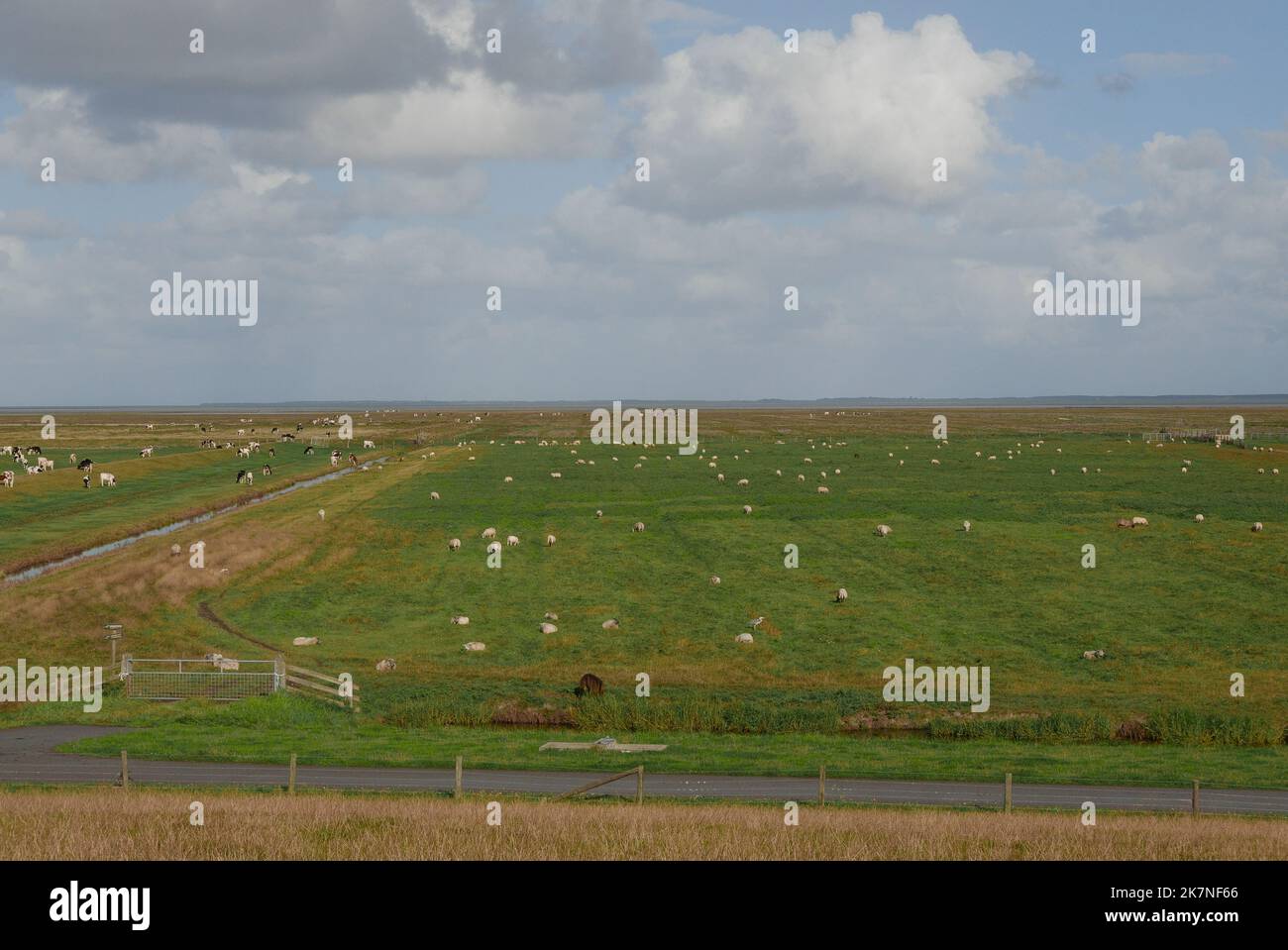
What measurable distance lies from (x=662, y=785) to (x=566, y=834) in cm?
1134

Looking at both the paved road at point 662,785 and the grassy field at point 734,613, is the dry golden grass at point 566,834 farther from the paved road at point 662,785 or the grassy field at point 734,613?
the grassy field at point 734,613

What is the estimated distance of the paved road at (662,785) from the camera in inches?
1198

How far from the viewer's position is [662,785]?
32.2 metres

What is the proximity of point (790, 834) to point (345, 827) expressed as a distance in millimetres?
8507

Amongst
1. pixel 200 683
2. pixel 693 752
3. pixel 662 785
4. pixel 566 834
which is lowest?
pixel 693 752

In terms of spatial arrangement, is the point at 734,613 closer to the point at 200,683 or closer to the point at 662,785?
the point at 662,785

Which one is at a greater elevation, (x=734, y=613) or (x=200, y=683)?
(x=734, y=613)

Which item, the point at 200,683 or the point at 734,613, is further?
the point at 734,613

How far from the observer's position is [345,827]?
845 inches

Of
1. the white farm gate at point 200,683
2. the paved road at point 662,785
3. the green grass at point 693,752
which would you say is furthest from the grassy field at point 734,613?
the white farm gate at point 200,683

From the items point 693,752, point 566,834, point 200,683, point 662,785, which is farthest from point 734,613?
point 566,834

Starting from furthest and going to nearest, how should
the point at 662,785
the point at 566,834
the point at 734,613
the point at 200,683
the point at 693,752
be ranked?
the point at 734,613, the point at 200,683, the point at 693,752, the point at 662,785, the point at 566,834

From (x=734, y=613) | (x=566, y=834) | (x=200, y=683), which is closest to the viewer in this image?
(x=566, y=834)

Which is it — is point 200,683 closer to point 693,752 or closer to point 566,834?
point 693,752
